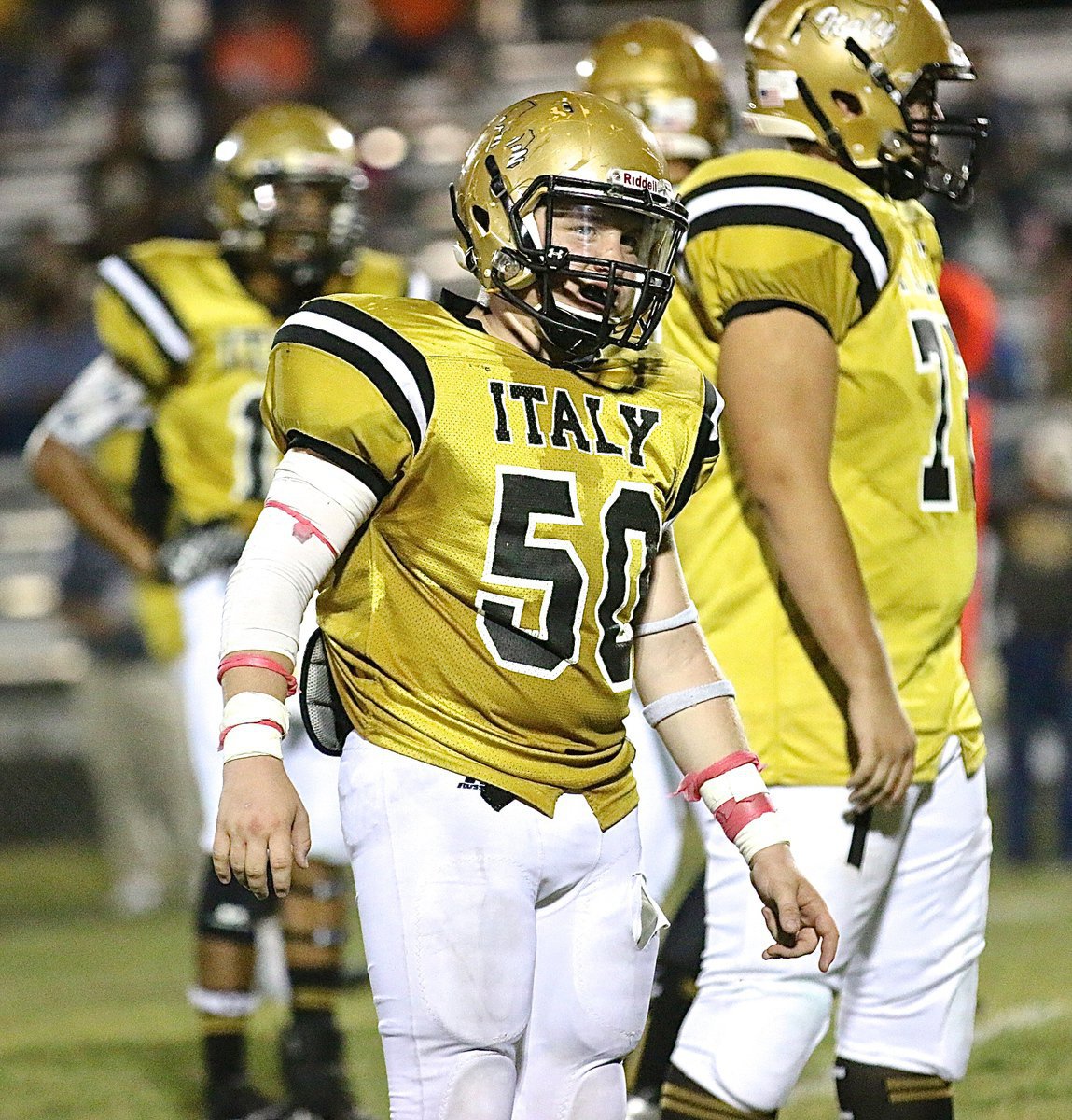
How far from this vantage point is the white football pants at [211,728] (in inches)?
165

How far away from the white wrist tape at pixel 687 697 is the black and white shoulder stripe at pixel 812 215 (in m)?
0.66

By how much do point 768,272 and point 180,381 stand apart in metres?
1.85

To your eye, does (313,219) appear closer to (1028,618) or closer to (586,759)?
(586,759)

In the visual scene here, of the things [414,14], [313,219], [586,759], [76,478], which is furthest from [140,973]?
[414,14]

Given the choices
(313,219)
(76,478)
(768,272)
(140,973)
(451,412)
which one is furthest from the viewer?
(140,973)

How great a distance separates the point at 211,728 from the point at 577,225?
2117 mm

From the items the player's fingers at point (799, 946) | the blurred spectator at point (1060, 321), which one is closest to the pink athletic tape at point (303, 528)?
the player's fingers at point (799, 946)

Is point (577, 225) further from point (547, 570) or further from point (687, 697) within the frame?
point (687, 697)

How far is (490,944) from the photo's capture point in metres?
2.32

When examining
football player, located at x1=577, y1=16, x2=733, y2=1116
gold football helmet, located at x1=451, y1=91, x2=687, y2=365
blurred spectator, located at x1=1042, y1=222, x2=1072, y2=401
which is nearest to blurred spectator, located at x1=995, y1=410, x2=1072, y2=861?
blurred spectator, located at x1=1042, y1=222, x2=1072, y2=401

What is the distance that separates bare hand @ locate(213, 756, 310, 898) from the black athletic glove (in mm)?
2099

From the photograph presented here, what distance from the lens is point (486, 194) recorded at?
2.48 m

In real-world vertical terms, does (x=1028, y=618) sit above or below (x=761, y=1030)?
below

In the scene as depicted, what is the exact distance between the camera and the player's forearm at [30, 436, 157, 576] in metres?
4.49
